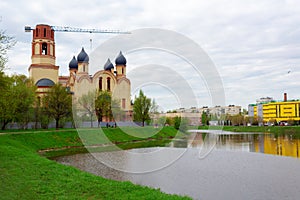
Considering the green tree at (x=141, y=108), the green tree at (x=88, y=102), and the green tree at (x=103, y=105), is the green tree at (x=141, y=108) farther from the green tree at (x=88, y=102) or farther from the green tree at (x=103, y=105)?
the green tree at (x=88, y=102)

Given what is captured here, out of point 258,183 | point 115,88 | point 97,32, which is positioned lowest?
point 258,183

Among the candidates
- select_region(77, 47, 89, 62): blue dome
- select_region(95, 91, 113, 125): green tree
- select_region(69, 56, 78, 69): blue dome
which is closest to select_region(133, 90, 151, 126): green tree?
select_region(95, 91, 113, 125): green tree

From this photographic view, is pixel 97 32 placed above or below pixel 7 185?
above

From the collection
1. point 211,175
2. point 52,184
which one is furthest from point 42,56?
point 52,184

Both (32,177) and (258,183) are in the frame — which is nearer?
(32,177)

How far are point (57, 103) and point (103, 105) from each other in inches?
379

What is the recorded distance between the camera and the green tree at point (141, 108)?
55938 mm

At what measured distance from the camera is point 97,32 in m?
95.2

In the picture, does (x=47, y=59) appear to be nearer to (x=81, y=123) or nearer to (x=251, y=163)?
(x=81, y=123)

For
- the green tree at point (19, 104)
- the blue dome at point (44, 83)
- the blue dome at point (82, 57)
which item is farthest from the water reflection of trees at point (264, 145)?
the blue dome at point (82, 57)

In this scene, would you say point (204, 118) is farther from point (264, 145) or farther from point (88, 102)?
point (264, 145)

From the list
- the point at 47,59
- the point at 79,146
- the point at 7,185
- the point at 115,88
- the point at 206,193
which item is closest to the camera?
the point at 7,185

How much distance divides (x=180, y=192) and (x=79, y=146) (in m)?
23.6

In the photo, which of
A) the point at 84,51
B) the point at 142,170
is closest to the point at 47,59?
the point at 84,51
